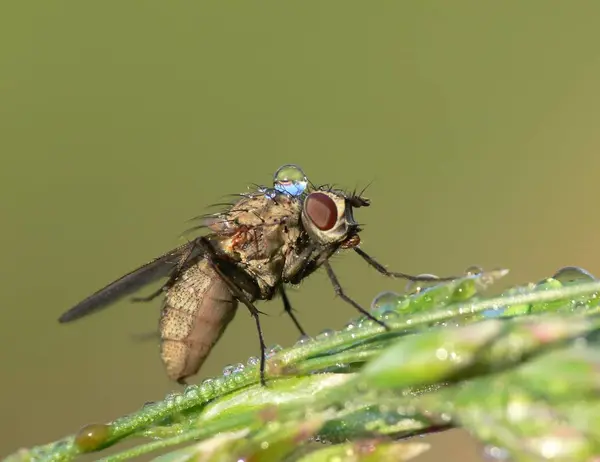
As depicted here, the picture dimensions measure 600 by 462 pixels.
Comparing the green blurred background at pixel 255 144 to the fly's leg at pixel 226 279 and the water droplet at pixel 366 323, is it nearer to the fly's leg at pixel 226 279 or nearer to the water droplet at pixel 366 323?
the fly's leg at pixel 226 279

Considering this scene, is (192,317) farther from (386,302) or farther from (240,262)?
(386,302)

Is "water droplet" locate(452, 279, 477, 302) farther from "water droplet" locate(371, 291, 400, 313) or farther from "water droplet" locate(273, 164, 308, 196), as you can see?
"water droplet" locate(273, 164, 308, 196)

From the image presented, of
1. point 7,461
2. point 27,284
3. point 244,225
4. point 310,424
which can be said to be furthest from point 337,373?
point 27,284

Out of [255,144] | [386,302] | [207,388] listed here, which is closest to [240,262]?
[386,302]

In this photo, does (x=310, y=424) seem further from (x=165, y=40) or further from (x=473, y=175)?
(x=165, y=40)

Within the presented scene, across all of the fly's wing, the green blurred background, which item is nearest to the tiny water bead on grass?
the fly's wing

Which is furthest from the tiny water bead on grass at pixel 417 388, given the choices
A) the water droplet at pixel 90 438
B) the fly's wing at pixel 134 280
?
the fly's wing at pixel 134 280
